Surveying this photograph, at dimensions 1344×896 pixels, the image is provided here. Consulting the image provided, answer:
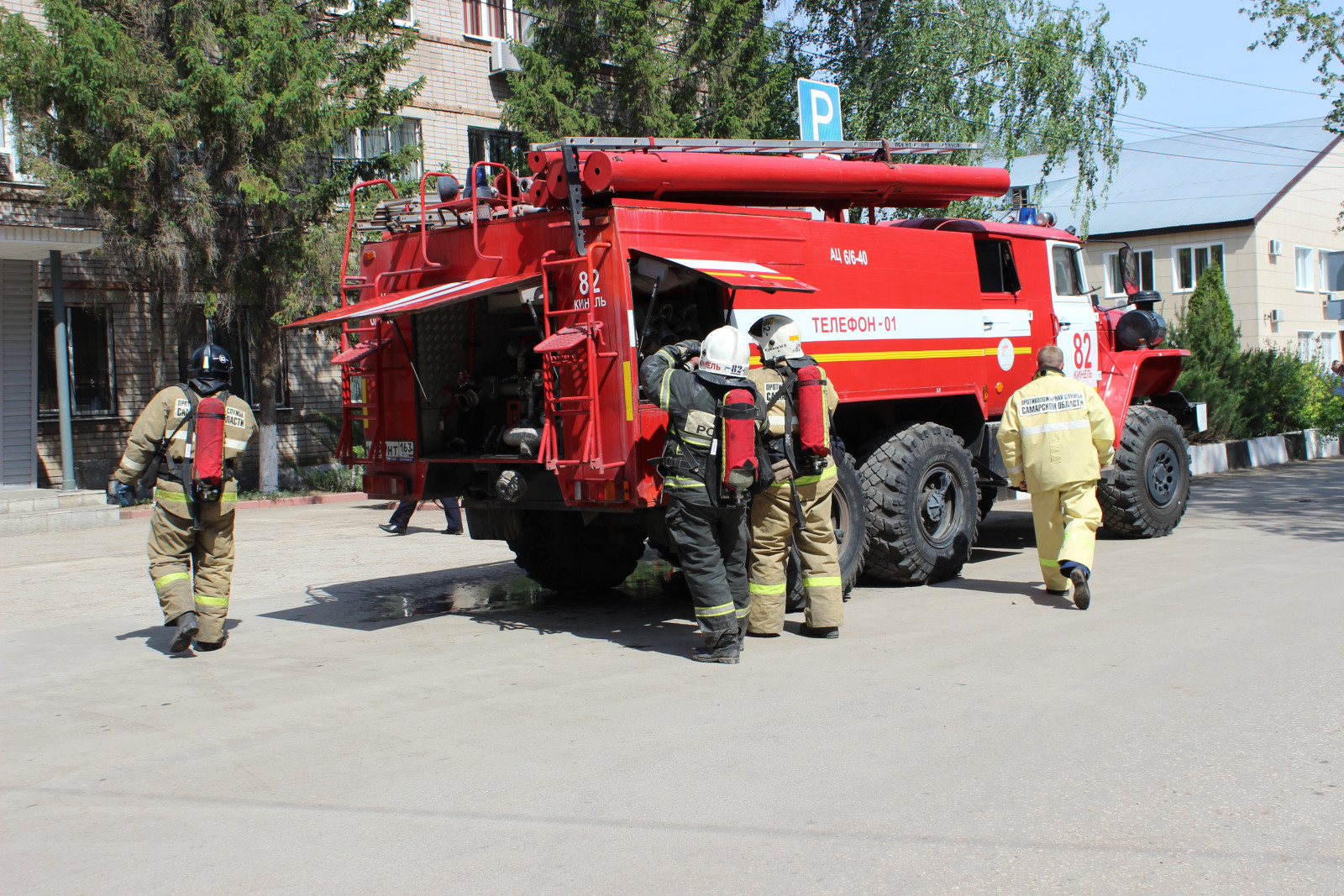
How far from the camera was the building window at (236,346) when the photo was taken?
1761 centimetres

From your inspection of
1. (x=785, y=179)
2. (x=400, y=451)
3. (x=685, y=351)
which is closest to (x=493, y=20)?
(x=785, y=179)

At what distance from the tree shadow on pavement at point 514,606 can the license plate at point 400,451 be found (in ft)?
3.72

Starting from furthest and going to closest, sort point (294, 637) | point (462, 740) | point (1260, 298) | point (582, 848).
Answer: point (1260, 298) → point (294, 637) → point (462, 740) → point (582, 848)

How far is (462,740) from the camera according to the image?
16.6ft

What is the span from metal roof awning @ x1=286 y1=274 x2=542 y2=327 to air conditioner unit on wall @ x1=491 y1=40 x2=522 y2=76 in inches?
619

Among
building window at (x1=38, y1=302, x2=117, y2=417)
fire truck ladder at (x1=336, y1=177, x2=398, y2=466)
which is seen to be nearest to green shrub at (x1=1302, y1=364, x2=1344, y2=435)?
fire truck ladder at (x1=336, y1=177, x2=398, y2=466)

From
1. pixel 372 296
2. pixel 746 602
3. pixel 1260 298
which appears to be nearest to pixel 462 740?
pixel 746 602

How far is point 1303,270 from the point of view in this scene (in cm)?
3544

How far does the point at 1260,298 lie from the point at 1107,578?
28.5 meters

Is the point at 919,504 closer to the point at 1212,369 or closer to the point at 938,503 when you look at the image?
the point at 938,503

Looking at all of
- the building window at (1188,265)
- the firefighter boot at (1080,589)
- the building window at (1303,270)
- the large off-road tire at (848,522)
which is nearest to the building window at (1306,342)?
the building window at (1303,270)

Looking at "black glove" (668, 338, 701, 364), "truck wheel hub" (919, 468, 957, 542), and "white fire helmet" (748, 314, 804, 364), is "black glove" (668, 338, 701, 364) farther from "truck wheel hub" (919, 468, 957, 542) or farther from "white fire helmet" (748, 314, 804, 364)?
"truck wheel hub" (919, 468, 957, 542)

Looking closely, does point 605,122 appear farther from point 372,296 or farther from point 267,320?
point 372,296

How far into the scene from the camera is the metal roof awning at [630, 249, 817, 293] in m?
6.73
